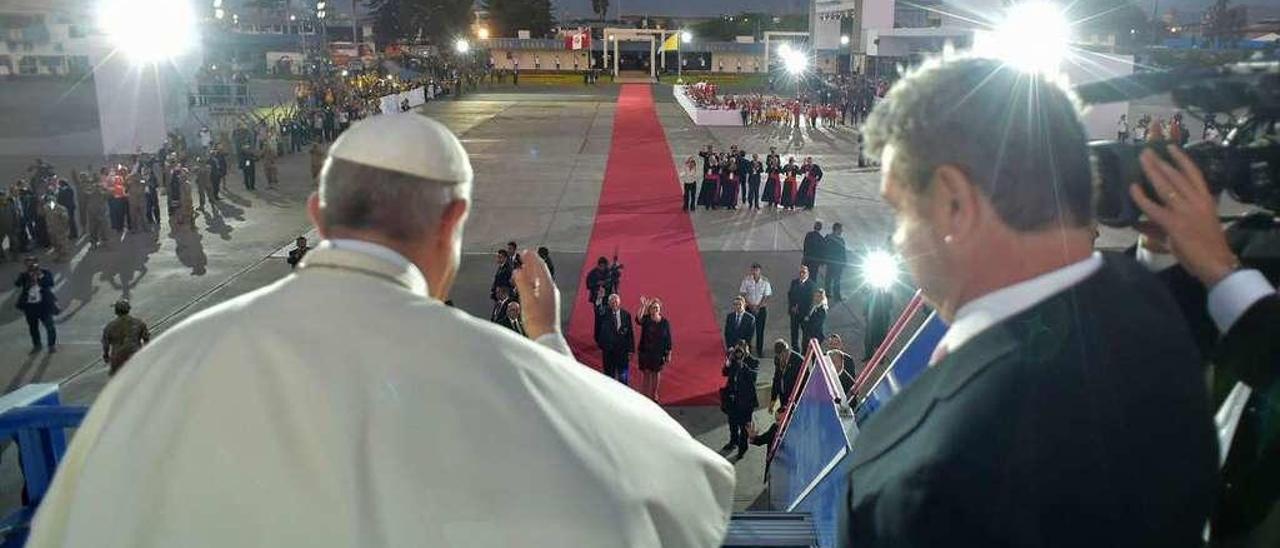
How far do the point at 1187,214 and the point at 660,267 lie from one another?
1367 cm

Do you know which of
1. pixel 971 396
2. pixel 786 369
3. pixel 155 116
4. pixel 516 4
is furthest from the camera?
pixel 516 4

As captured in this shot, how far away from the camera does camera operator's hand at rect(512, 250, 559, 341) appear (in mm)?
2203

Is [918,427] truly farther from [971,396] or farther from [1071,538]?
[1071,538]

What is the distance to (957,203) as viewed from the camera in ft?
4.75

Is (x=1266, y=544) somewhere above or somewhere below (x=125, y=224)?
above

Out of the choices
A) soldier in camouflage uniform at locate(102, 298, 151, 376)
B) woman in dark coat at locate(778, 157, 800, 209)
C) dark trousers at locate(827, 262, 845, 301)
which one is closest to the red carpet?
dark trousers at locate(827, 262, 845, 301)

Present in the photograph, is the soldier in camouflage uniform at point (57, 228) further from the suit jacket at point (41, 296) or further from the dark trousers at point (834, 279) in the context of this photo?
the dark trousers at point (834, 279)

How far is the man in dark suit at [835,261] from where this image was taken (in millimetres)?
13266

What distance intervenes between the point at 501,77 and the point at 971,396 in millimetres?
69302

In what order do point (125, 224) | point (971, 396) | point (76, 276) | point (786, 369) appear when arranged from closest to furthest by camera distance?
point (971, 396) < point (786, 369) < point (76, 276) < point (125, 224)

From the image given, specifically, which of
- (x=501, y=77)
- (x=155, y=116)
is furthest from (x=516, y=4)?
(x=155, y=116)

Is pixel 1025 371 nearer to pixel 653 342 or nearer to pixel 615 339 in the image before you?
pixel 653 342

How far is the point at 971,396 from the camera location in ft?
4.41

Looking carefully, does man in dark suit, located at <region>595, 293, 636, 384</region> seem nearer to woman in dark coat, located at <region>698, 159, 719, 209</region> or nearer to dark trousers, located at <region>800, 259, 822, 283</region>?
dark trousers, located at <region>800, 259, 822, 283</region>
